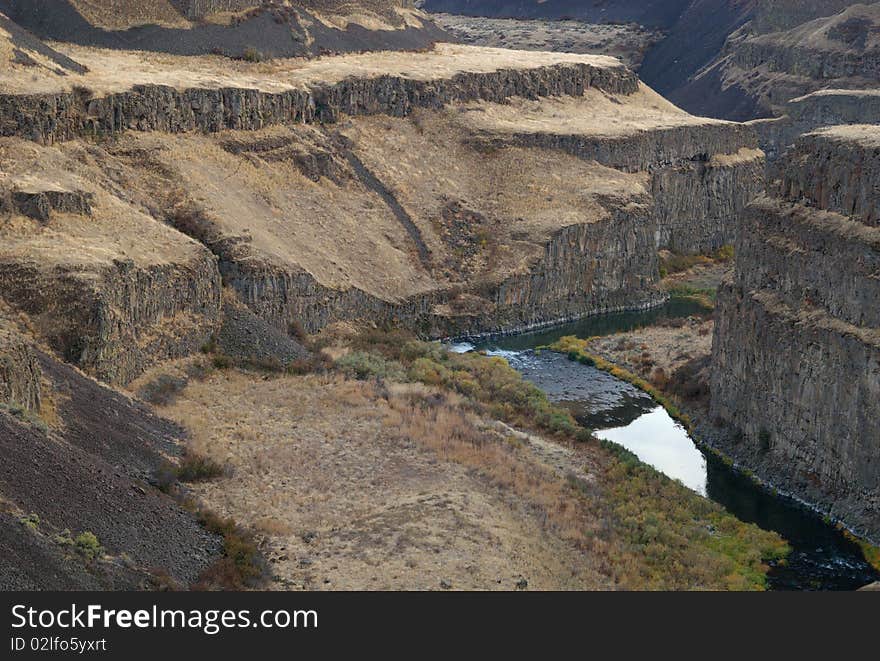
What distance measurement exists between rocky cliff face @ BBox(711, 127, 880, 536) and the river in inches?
42.2

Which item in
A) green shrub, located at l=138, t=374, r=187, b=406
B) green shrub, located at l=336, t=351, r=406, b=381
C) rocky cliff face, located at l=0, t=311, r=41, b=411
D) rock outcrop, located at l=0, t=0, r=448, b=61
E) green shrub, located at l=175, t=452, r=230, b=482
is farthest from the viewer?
rock outcrop, located at l=0, t=0, r=448, b=61

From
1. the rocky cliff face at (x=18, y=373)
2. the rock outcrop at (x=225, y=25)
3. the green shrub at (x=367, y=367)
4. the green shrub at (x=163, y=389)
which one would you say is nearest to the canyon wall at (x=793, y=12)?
the rock outcrop at (x=225, y=25)

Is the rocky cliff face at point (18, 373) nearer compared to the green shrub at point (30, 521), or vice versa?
the green shrub at point (30, 521)

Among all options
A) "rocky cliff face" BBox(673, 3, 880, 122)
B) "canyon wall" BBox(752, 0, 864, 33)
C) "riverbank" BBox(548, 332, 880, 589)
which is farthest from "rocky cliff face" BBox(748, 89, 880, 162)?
"riverbank" BBox(548, 332, 880, 589)

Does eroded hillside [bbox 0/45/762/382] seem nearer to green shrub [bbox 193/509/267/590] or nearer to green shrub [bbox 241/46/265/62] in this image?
green shrub [bbox 241/46/265/62]

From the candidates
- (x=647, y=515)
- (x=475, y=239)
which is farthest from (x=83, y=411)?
(x=475, y=239)

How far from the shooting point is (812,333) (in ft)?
191

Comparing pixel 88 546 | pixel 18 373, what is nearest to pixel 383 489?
pixel 18 373

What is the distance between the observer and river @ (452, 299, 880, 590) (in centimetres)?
5128

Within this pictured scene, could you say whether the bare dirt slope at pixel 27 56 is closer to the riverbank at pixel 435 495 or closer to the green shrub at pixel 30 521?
the riverbank at pixel 435 495

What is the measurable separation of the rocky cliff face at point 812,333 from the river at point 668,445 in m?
1.07

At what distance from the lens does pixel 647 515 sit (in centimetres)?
5238

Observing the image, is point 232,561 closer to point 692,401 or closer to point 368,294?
point 692,401

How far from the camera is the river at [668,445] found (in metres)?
51.3
